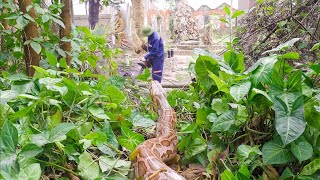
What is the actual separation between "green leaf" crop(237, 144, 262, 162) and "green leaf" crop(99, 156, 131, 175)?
35 cm

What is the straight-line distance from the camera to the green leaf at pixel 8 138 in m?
0.69

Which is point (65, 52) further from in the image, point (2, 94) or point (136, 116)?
point (2, 94)

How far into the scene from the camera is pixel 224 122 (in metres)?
1.01

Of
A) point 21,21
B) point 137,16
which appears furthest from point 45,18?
point 137,16

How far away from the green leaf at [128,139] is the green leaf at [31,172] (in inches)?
14.5

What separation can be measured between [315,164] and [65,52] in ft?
4.76

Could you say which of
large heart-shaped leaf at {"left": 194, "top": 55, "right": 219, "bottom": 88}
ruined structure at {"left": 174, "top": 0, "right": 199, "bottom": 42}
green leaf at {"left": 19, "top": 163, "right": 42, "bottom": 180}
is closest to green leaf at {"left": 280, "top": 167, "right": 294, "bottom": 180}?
large heart-shaped leaf at {"left": 194, "top": 55, "right": 219, "bottom": 88}

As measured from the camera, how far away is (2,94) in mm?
841

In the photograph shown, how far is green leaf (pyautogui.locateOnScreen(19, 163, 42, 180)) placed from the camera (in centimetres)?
73

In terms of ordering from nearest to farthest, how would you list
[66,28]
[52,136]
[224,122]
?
[52,136]
[224,122]
[66,28]

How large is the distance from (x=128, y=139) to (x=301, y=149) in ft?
1.84

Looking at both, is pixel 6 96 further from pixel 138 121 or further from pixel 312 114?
pixel 312 114

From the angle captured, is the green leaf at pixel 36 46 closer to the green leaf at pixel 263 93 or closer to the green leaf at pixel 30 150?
the green leaf at pixel 30 150

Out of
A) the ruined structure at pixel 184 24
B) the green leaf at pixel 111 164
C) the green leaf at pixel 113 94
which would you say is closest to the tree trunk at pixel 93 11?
the ruined structure at pixel 184 24
